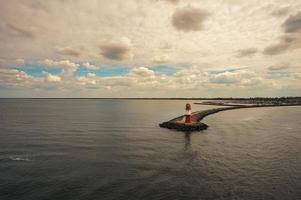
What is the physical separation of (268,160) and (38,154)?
21.4 meters

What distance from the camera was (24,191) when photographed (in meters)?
14.5

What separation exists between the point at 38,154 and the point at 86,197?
1178cm

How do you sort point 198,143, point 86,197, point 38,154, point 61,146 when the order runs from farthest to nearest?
1. point 198,143
2. point 61,146
3. point 38,154
4. point 86,197

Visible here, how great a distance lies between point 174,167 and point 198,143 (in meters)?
10.7

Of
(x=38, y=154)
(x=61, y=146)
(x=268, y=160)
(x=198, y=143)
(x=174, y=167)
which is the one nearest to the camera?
(x=174, y=167)

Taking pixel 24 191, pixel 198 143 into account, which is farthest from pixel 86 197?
pixel 198 143

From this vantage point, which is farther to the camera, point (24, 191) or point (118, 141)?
point (118, 141)

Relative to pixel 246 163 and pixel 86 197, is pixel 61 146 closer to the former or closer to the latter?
pixel 86 197

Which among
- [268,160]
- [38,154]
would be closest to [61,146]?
[38,154]

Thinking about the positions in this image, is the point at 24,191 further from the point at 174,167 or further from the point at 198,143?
the point at 198,143

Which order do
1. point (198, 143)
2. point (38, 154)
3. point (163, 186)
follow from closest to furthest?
point (163, 186), point (38, 154), point (198, 143)

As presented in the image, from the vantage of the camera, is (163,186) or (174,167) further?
(174,167)

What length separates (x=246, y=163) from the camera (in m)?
20.4

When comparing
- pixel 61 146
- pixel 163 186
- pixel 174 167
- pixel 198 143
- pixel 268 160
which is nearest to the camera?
pixel 163 186
